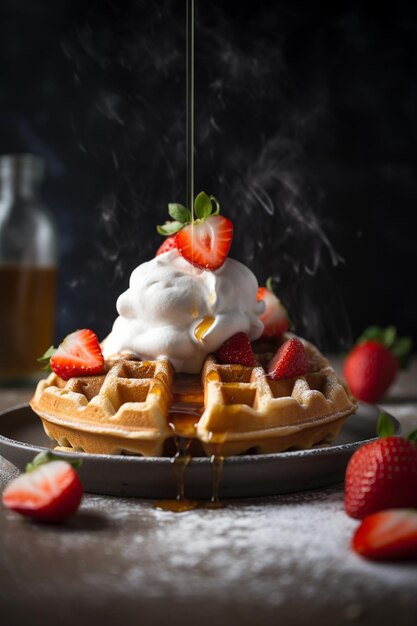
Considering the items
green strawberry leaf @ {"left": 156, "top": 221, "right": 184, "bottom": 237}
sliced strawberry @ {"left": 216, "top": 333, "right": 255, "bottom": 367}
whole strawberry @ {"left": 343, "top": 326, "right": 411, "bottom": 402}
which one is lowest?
whole strawberry @ {"left": 343, "top": 326, "right": 411, "bottom": 402}

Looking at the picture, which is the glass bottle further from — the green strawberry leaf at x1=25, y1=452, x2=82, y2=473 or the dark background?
the green strawberry leaf at x1=25, y1=452, x2=82, y2=473

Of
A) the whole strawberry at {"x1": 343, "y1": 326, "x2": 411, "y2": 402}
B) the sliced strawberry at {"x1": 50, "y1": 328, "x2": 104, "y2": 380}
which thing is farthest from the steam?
the sliced strawberry at {"x1": 50, "y1": 328, "x2": 104, "y2": 380}

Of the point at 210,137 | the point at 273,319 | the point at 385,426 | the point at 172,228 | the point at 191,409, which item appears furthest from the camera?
the point at 210,137

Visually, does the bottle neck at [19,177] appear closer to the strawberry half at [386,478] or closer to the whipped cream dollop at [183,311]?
the whipped cream dollop at [183,311]

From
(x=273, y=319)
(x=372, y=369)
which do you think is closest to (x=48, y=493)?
(x=273, y=319)

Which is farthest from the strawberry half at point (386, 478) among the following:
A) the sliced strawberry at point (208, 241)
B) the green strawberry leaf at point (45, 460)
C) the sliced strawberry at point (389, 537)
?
the sliced strawberry at point (208, 241)

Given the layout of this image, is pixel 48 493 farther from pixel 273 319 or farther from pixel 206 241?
pixel 273 319

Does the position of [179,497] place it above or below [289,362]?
below
